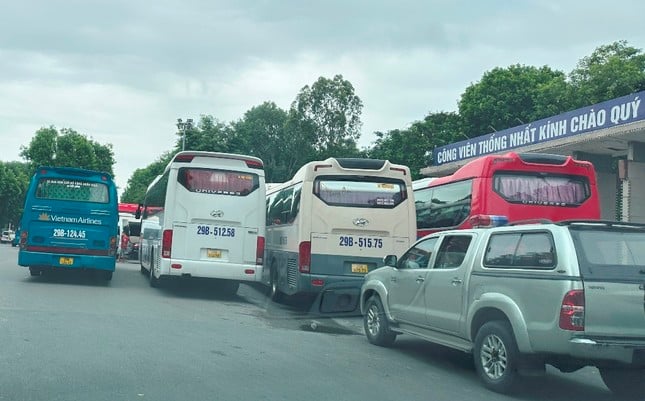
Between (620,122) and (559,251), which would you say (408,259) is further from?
(620,122)

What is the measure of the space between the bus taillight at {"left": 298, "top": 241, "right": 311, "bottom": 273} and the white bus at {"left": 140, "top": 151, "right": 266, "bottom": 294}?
203 centimetres

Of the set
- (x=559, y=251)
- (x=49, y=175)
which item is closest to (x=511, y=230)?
(x=559, y=251)

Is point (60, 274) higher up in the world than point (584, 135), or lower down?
lower down

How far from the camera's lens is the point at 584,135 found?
2158 cm

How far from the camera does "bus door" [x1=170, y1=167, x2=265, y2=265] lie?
15883mm

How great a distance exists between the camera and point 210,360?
28.0 feet

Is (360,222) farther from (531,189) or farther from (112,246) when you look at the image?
(112,246)

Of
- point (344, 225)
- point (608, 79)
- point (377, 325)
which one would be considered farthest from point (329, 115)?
point (377, 325)

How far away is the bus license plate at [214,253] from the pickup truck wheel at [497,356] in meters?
8.68

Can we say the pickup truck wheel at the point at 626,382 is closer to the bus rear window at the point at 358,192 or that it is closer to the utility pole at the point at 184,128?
the bus rear window at the point at 358,192

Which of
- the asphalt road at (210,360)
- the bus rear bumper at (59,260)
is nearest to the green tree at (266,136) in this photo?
the bus rear bumper at (59,260)

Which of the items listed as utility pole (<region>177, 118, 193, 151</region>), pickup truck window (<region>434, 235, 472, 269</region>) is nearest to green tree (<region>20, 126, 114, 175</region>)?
utility pole (<region>177, 118, 193, 151</region>)

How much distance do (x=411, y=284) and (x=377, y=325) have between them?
1225 millimetres

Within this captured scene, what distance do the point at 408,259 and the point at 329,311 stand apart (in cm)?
525
